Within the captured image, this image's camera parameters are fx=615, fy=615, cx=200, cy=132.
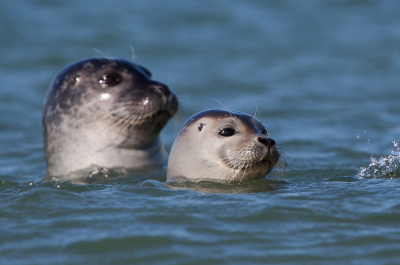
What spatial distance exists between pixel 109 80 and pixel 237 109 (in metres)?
5.16

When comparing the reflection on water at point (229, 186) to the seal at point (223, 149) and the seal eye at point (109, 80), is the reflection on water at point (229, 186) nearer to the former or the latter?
the seal at point (223, 149)

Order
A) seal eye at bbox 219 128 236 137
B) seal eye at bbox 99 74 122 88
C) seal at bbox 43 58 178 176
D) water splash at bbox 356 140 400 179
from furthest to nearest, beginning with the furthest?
seal eye at bbox 99 74 122 88 → seal at bbox 43 58 178 176 → water splash at bbox 356 140 400 179 → seal eye at bbox 219 128 236 137

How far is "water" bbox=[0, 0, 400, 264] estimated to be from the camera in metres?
4.20

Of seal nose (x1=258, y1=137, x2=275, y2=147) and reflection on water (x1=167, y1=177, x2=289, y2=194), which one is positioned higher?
seal nose (x1=258, y1=137, x2=275, y2=147)

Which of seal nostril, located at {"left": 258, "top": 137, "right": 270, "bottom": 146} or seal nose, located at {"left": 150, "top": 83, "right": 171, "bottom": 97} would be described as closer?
seal nostril, located at {"left": 258, "top": 137, "right": 270, "bottom": 146}

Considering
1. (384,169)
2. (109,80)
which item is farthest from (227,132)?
(109,80)

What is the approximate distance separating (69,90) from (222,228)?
363 centimetres

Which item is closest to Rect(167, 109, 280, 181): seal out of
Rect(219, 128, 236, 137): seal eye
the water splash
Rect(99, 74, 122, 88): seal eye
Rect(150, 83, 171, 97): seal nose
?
Rect(219, 128, 236, 137): seal eye

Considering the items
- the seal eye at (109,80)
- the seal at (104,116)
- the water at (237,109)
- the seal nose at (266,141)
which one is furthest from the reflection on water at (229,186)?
the seal eye at (109,80)

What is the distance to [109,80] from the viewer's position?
7.26 meters

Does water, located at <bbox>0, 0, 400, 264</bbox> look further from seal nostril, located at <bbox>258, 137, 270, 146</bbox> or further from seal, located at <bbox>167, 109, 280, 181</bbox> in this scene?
seal nostril, located at <bbox>258, 137, 270, 146</bbox>

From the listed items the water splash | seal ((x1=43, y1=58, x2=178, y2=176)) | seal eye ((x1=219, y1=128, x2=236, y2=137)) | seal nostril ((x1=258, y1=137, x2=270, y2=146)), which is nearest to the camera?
seal nostril ((x1=258, y1=137, x2=270, y2=146))

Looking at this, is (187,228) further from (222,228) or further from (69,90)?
(69,90)

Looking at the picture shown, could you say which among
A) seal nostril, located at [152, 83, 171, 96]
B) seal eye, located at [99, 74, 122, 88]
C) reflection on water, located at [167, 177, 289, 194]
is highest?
seal eye, located at [99, 74, 122, 88]
